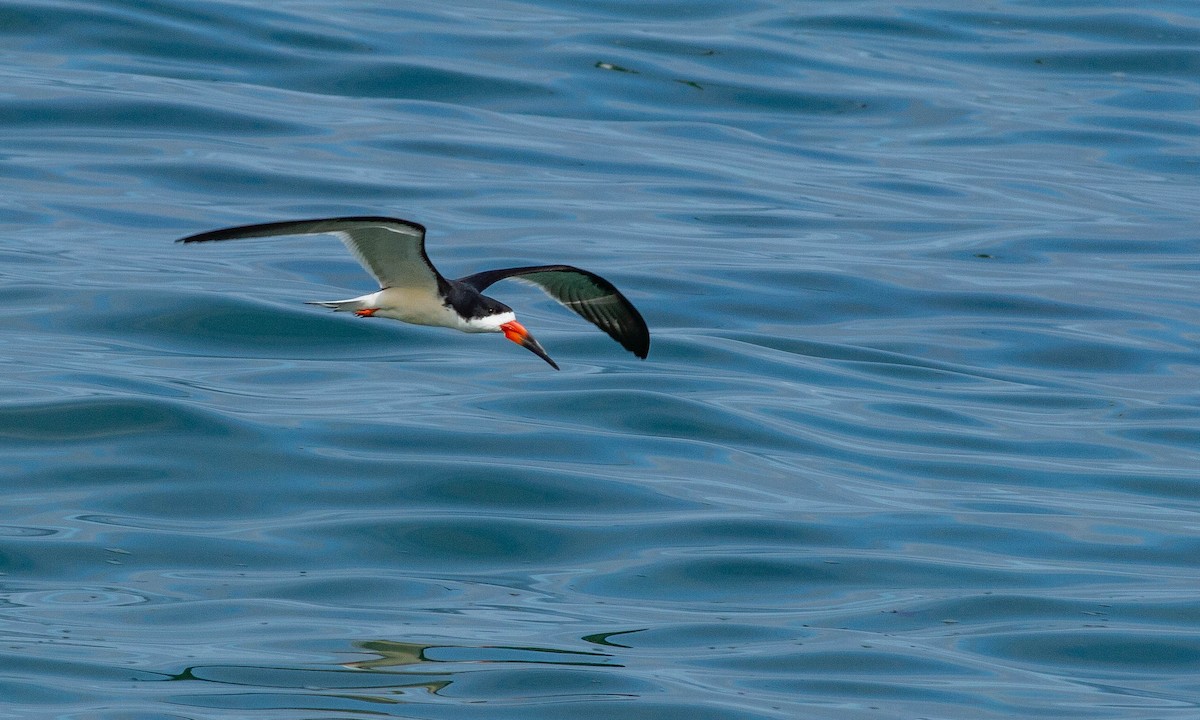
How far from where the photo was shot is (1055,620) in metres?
11.8

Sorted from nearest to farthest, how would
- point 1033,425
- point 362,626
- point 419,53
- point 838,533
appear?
1. point 362,626
2. point 838,533
3. point 1033,425
4. point 419,53

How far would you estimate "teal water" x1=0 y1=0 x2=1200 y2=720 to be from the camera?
10875mm

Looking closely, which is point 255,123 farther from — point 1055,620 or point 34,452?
point 1055,620

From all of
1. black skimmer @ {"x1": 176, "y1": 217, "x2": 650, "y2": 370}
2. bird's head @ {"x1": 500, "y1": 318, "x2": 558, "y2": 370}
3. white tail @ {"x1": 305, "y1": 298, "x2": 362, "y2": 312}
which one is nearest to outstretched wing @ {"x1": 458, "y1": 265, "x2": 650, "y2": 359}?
black skimmer @ {"x1": 176, "y1": 217, "x2": 650, "y2": 370}

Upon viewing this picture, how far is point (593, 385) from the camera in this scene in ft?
50.8

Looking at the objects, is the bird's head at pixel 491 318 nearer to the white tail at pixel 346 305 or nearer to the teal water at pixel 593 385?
the white tail at pixel 346 305

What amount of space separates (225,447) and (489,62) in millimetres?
14804

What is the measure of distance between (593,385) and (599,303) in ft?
10.6

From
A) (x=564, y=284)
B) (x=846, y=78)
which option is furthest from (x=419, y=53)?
(x=564, y=284)

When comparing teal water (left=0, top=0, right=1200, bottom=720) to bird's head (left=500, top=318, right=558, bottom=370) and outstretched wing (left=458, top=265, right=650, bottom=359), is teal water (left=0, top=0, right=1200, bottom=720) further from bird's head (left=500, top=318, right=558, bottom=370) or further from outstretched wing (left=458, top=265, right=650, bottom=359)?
bird's head (left=500, top=318, right=558, bottom=370)

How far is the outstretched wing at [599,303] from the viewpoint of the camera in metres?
11.9

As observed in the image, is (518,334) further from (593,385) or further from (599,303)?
(593,385)

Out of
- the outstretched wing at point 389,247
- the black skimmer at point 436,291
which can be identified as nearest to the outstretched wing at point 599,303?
the black skimmer at point 436,291

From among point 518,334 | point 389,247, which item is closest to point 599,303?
point 518,334
